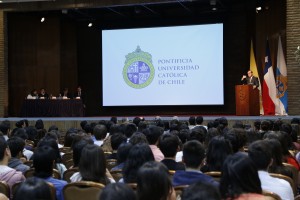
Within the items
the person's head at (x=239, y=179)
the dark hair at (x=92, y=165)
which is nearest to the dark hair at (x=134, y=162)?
the dark hair at (x=92, y=165)

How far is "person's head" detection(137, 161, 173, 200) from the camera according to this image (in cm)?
240

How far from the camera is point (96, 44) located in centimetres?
1889

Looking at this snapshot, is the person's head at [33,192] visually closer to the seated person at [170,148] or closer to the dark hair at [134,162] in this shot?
the dark hair at [134,162]

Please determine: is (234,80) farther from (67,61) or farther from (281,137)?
(281,137)

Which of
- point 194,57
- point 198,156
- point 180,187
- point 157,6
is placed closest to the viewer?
point 180,187

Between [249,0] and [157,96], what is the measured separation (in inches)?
187

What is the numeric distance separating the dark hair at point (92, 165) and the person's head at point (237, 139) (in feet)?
6.23

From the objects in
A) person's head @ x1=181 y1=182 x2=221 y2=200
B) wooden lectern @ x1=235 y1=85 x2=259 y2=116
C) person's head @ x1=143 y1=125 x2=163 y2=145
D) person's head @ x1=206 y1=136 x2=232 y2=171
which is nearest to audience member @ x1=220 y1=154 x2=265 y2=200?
person's head @ x1=181 y1=182 x2=221 y2=200

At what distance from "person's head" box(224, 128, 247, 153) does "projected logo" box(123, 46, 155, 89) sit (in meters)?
11.3

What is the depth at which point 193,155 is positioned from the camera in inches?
147

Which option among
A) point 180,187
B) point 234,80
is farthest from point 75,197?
point 234,80

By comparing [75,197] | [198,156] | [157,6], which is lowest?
[75,197]

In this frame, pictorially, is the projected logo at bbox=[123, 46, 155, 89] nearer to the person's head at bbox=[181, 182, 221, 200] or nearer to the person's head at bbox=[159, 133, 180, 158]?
the person's head at bbox=[159, 133, 180, 158]

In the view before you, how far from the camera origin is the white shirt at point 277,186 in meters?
3.30
